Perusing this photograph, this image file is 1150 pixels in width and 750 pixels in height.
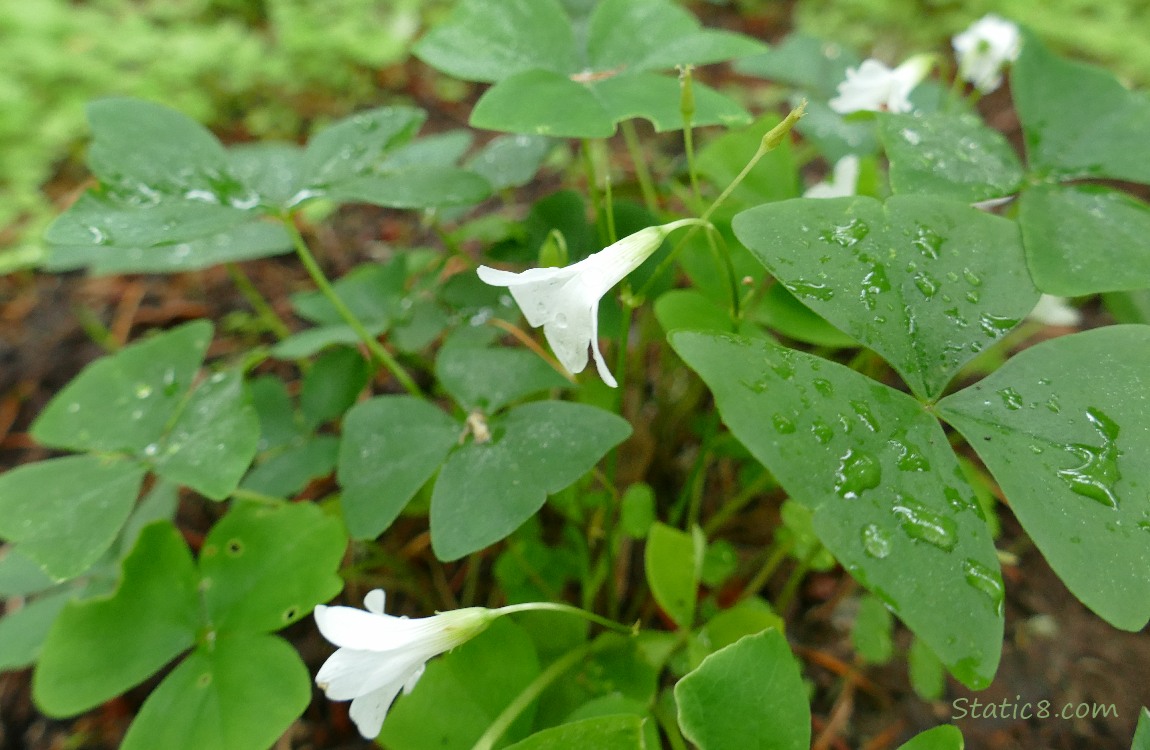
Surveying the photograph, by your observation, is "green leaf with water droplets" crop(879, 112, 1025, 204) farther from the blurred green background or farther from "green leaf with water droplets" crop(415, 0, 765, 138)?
the blurred green background

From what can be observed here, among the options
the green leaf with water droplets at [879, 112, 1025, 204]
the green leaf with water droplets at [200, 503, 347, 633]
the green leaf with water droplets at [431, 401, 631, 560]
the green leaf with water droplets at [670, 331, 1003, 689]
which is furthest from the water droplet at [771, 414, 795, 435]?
the green leaf with water droplets at [200, 503, 347, 633]

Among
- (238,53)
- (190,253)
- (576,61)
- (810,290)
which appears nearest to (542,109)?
(576,61)

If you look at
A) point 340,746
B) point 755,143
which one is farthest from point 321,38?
point 340,746

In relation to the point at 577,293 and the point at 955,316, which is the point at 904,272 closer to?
the point at 955,316

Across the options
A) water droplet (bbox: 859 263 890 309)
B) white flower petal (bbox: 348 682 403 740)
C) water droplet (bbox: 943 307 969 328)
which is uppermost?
water droplet (bbox: 859 263 890 309)

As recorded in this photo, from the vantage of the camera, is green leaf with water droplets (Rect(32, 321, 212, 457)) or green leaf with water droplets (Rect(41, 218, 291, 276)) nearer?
green leaf with water droplets (Rect(32, 321, 212, 457))
